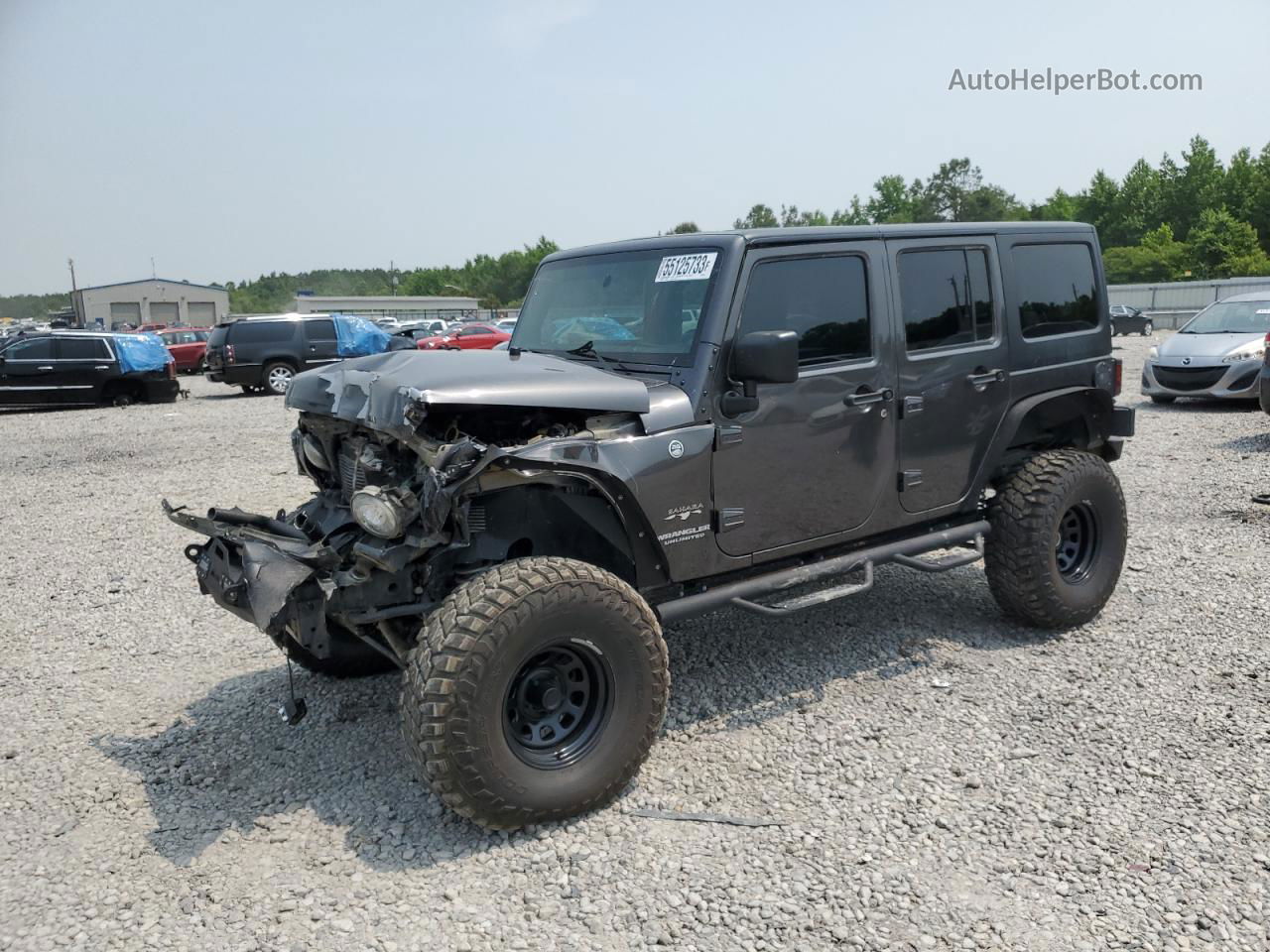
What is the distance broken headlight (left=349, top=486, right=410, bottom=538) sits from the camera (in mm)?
3318

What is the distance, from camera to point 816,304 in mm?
4133

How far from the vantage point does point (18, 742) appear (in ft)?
13.4

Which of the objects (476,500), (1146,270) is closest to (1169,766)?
(476,500)

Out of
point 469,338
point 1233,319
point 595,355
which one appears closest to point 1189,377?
point 1233,319

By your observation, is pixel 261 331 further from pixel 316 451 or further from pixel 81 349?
pixel 316 451

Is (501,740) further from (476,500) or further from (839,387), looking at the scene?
(839,387)

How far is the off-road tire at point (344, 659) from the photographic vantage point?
4422 millimetres

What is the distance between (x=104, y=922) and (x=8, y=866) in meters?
0.56

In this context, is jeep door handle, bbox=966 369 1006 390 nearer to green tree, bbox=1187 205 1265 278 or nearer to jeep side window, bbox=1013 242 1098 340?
jeep side window, bbox=1013 242 1098 340

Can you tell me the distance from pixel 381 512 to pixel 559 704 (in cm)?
93

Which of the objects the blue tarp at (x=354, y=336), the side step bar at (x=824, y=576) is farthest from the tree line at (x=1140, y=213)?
the side step bar at (x=824, y=576)

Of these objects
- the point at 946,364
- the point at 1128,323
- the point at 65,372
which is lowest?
the point at 1128,323

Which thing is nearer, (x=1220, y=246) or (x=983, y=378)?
(x=983, y=378)

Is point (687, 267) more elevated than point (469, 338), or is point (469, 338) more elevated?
point (687, 267)
